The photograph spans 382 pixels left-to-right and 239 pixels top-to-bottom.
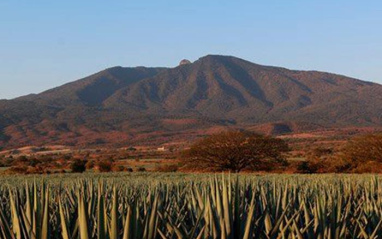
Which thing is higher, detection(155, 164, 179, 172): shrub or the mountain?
the mountain

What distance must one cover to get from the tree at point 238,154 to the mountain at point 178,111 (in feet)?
229

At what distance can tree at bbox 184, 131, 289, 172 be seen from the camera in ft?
118

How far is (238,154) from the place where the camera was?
119ft

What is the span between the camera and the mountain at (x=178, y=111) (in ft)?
379

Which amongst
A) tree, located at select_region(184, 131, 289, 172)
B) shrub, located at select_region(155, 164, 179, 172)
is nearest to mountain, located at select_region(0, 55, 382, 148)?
tree, located at select_region(184, 131, 289, 172)

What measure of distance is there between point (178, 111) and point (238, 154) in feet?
431

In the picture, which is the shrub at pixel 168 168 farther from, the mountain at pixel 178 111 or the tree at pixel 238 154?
the mountain at pixel 178 111

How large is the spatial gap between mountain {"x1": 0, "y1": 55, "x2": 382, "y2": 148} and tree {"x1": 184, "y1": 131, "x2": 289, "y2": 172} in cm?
6968

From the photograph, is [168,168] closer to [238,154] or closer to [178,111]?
[238,154]

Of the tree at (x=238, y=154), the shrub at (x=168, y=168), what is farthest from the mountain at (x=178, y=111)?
the shrub at (x=168, y=168)

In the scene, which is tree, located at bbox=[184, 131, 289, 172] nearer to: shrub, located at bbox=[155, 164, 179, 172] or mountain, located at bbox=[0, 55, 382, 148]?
shrub, located at bbox=[155, 164, 179, 172]

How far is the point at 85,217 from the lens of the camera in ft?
7.73

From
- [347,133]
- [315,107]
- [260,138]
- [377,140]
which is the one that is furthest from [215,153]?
[315,107]

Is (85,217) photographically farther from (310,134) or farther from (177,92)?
(177,92)
